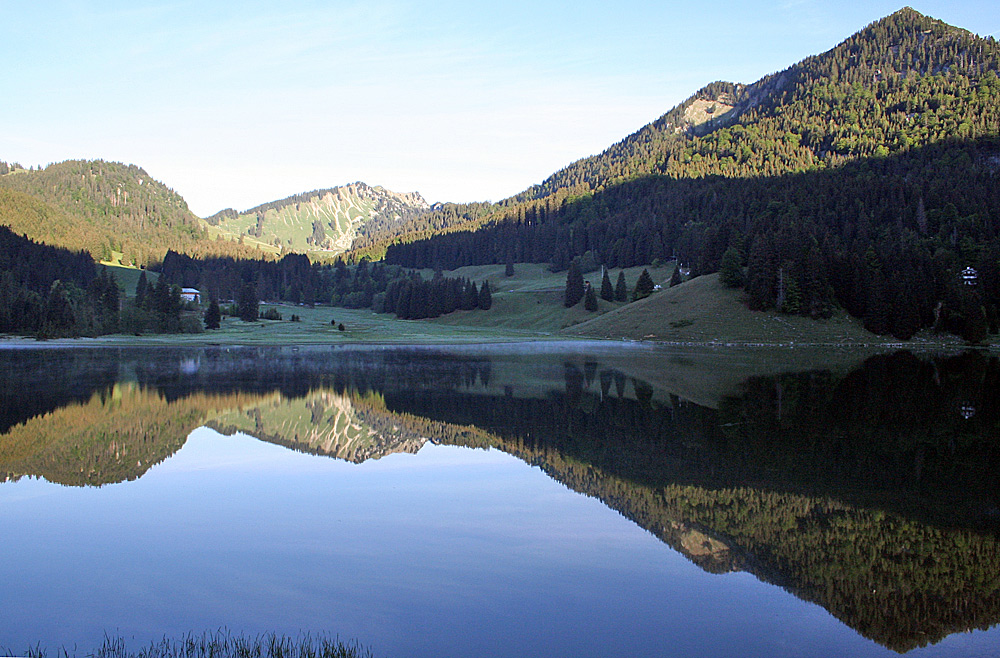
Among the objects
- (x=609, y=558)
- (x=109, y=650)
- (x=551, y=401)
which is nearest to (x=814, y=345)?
(x=551, y=401)

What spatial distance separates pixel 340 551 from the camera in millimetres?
11250

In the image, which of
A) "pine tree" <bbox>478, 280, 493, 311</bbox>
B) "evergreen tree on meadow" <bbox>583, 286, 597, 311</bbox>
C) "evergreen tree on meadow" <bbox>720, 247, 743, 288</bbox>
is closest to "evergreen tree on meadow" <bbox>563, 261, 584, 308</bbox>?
"evergreen tree on meadow" <bbox>583, 286, 597, 311</bbox>

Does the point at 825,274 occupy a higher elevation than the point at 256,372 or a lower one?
higher

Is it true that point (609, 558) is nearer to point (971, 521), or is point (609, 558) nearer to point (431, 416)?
point (971, 521)

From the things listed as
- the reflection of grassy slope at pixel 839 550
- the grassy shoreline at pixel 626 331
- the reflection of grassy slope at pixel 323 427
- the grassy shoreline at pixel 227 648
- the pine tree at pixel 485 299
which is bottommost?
the grassy shoreline at pixel 626 331

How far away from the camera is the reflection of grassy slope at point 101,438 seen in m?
17.1

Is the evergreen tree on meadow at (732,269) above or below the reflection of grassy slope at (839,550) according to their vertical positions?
above

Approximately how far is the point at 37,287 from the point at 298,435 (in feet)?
537

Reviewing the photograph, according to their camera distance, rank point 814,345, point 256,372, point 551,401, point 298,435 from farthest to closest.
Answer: point 814,345 → point 256,372 → point 551,401 → point 298,435

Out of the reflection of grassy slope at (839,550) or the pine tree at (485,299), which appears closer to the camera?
the reflection of grassy slope at (839,550)

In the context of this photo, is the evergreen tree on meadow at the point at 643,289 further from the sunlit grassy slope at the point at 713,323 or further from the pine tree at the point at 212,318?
the pine tree at the point at 212,318

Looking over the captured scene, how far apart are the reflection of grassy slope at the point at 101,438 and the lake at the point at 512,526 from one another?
14 centimetres

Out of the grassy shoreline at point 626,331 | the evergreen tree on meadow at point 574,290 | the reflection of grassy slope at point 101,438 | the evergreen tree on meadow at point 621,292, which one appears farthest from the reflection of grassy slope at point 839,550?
the evergreen tree on meadow at point 574,290

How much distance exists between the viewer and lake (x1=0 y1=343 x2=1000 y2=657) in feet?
27.7
